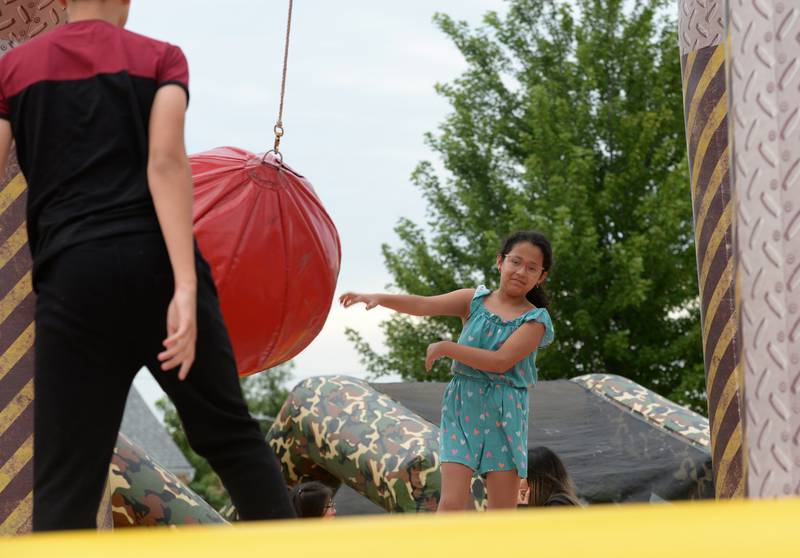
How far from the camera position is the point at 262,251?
170 inches

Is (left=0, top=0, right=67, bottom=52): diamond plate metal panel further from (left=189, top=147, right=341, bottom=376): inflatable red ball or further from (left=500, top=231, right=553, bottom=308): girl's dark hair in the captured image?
(left=500, top=231, right=553, bottom=308): girl's dark hair

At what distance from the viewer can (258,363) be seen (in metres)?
4.46

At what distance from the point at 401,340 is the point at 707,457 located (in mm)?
10625

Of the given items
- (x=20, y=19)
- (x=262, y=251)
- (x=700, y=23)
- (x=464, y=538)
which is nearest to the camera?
(x=464, y=538)

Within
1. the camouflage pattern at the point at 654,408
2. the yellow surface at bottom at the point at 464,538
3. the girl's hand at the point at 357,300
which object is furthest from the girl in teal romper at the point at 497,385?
the yellow surface at bottom at the point at 464,538

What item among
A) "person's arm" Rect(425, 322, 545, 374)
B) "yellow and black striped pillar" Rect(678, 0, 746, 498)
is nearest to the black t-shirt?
"person's arm" Rect(425, 322, 545, 374)

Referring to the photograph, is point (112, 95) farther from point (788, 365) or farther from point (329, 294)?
point (329, 294)

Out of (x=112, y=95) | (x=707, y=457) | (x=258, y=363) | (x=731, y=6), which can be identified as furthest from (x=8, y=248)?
(x=707, y=457)

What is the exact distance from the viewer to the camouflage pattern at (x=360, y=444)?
6.04 metres

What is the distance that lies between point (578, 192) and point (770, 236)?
1402 centimetres

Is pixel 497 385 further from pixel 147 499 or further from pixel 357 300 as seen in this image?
pixel 147 499

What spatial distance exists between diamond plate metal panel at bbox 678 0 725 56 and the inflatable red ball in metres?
1.74

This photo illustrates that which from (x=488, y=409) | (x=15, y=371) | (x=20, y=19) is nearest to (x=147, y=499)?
(x=15, y=371)

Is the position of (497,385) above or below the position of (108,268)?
below
